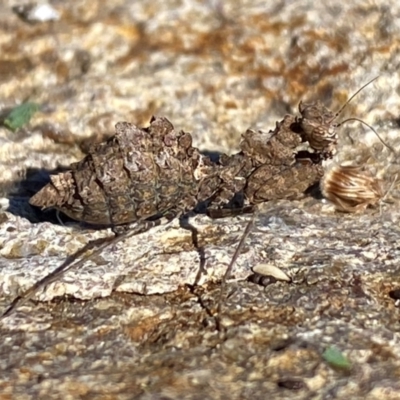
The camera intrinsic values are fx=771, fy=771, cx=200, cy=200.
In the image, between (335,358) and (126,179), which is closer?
(335,358)

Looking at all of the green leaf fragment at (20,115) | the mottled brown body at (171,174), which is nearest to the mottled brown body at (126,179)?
the mottled brown body at (171,174)

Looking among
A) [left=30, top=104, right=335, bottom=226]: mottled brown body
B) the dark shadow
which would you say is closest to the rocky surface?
the dark shadow

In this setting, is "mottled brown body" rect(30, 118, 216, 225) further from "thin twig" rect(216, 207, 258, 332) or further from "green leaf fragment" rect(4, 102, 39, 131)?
"green leaf fragment" rect(4, 102, 39, 131)

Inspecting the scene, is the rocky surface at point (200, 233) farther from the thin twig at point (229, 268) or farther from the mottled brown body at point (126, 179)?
the mottled brown body at point (126, 179)

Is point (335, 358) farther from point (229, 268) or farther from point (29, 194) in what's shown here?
point (29, 194)

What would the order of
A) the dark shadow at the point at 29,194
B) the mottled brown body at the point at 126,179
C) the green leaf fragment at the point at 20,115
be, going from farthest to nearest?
the green leaf fragment at the point at 20,115, the dark shadow at the point at 29,194, the mottled brown body at the point at 126,179

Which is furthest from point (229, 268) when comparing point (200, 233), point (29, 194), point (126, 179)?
point (29, 194)
